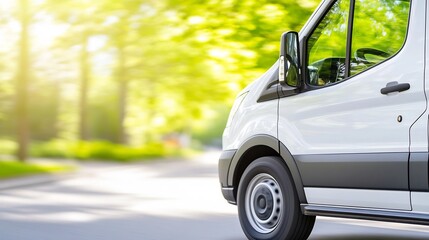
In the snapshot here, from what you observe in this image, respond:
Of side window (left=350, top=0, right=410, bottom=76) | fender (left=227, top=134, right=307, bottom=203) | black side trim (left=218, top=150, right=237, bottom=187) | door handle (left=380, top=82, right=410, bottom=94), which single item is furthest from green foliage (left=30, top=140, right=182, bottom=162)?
door handle (left=380, top=82, right=410, bottom=94)

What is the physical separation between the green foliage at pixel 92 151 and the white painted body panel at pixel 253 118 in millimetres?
27733

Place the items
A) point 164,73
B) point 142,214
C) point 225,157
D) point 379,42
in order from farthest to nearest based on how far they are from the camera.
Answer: point 164,73
point 142,214
point 225,157
point 379,42

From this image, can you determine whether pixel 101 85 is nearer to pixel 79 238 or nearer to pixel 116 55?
pixel 116 55

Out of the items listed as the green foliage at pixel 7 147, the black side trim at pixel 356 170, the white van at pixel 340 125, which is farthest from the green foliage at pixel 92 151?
the black side trim at pixel 356 170

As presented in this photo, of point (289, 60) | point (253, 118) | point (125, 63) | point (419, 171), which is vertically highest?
point (289, 60)

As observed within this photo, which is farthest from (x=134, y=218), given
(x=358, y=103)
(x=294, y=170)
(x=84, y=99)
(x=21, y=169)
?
(x=84, y=99)

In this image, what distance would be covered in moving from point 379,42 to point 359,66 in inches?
10.8

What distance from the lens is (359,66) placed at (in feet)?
21.4

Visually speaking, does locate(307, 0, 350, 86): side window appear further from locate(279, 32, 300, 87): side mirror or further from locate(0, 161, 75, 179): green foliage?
locate(0, 161, 75, 179): green foliage

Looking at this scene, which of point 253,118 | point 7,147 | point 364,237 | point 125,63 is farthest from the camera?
point 7,147

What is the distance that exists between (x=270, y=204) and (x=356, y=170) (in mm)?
1257

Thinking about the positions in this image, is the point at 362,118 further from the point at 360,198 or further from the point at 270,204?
the point at 270,204

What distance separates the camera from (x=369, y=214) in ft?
21.0

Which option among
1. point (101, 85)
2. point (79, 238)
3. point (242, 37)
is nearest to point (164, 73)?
point (101, 85)
